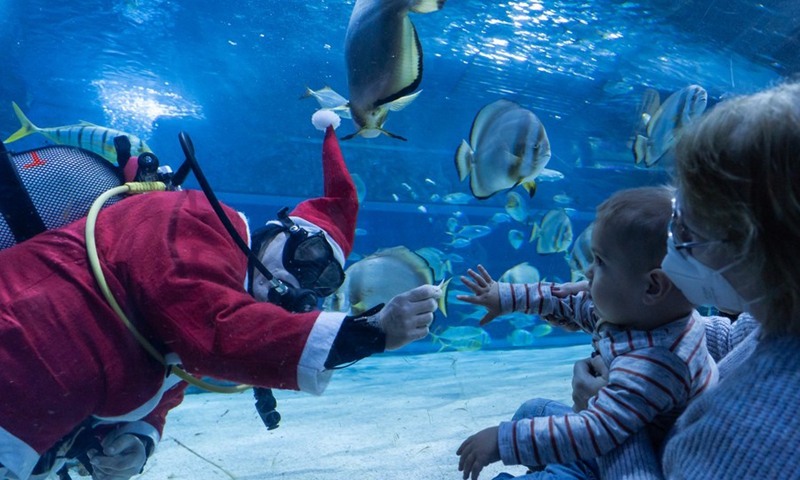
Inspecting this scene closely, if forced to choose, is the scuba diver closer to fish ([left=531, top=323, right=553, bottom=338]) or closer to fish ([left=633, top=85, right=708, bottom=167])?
fish ([left=633, top=85, right=708, bottom=167])

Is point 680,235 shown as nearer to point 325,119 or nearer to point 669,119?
point 325,119

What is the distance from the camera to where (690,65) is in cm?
1403

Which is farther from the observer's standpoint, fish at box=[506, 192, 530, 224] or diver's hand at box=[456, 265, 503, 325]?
fish at box=[506, 192, 530, 224]

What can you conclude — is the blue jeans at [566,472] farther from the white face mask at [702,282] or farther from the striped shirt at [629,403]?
the white face mask at [702,282]

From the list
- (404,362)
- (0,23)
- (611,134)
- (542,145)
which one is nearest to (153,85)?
(0,23)

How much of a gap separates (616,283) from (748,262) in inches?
18.7

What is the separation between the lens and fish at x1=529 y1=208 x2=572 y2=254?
6516 millimetres

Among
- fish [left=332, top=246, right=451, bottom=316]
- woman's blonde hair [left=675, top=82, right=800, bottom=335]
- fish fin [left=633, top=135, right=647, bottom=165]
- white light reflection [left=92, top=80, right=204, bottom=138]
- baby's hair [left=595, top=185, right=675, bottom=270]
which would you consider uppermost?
woman's blonde hair [left=675, top=82, right=800, bottom=335]

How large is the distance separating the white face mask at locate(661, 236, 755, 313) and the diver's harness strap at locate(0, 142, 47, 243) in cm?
200

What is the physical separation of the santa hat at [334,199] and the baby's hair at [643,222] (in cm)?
124

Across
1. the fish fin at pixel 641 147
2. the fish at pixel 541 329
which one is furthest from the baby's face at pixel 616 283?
the fish at pixel 541 329

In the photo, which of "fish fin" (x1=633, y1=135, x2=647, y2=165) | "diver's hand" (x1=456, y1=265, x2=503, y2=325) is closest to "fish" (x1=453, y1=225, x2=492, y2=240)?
"fish fin" (x1=633, y1=135, x2=647, y2=165)

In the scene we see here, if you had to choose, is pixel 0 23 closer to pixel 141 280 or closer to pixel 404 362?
pixel 404 362

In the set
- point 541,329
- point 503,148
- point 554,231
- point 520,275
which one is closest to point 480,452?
point 503,148
